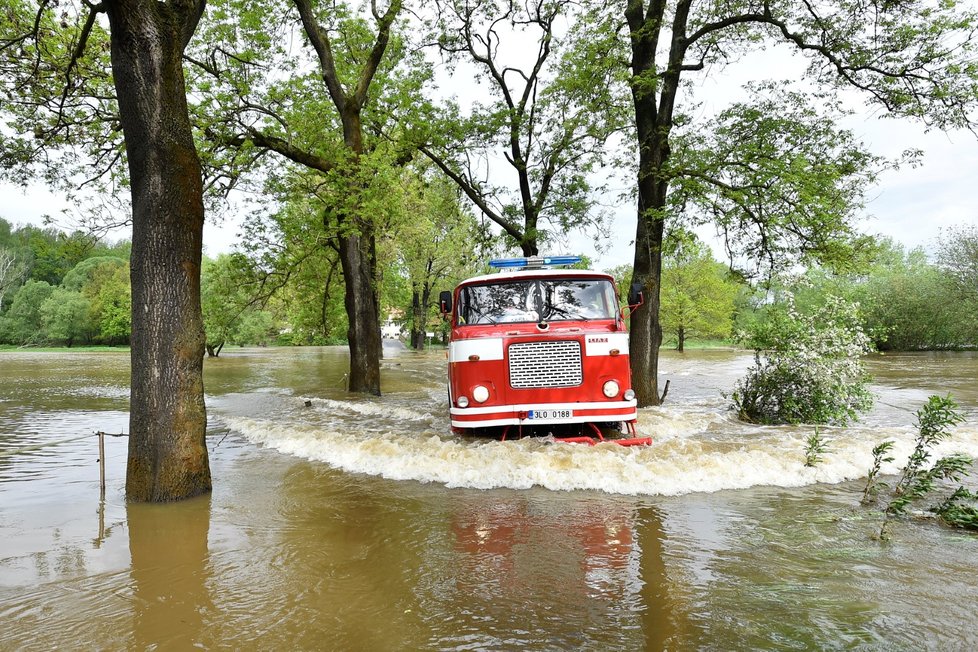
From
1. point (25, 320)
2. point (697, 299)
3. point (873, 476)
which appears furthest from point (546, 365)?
point (25, 320)

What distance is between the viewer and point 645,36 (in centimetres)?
1241

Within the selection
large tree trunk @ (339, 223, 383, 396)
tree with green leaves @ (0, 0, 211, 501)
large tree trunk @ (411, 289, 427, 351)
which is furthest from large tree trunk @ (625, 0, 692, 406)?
large tree trunk @ (411, 289, 427, 351)

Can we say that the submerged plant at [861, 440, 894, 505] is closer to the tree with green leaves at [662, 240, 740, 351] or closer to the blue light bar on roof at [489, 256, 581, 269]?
the blue light bar on roof at [489, 256, 581, 269]

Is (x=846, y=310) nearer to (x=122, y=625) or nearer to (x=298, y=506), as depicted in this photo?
(x=298, y=506)

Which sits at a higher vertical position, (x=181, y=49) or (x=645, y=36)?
(x=645, y=36)

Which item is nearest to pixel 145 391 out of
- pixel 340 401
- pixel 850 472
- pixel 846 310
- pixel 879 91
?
pixel 850 472

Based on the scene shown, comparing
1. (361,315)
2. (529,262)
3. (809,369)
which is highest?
(529,262)

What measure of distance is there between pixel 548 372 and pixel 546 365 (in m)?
0.11

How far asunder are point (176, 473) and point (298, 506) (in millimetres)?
1495

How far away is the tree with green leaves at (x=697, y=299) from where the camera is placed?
5134cm

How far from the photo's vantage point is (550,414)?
7859 mm

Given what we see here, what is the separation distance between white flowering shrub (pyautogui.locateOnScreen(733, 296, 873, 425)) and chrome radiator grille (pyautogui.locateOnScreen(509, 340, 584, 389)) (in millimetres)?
6248

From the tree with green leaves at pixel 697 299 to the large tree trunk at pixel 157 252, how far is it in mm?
49128

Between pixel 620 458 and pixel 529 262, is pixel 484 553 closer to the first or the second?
pixel 620 458
